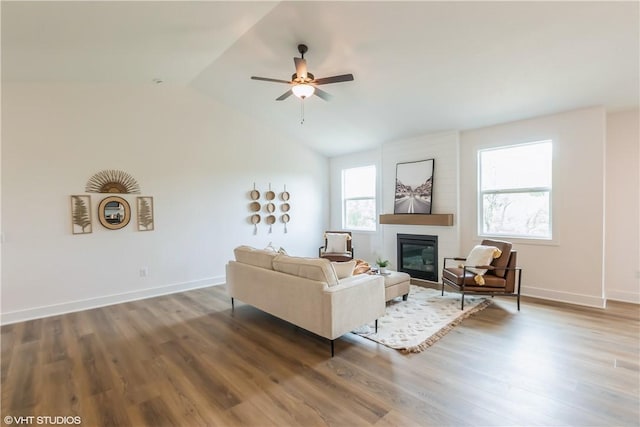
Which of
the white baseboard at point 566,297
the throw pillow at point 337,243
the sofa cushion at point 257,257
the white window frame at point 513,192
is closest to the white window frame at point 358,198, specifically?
the throw pillow at point 337,243

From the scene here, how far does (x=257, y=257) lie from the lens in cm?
370

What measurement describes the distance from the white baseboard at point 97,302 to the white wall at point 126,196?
13 mm

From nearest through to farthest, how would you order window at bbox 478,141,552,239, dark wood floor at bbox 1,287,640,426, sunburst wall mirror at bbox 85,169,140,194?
1. dark wood floor at bbox 1,287,640,426
2. sunburst wall mirror at bbox 85,169,140,194
3. window at bbox 478,141,552,239

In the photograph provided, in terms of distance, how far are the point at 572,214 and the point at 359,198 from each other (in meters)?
3.81

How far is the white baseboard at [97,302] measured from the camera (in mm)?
3787

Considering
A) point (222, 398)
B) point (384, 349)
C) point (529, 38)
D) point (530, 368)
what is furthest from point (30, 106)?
point (530, 368)

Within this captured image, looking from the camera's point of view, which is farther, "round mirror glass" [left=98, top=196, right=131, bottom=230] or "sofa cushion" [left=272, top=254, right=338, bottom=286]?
"round mirror glass" [left=98, top=196, right=131, bottom=230]

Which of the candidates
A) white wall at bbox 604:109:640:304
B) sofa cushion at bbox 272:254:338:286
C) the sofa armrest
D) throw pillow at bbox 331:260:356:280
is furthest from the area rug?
white wall at bbox 604:109:640:304

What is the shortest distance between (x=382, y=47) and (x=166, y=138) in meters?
3.65

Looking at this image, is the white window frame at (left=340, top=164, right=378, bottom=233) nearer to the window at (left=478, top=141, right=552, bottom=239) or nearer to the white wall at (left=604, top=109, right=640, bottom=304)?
the window at (left=478, top=141, right=552, bottom=239)

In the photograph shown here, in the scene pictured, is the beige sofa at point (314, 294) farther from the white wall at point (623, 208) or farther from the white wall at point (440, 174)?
the white wall at point (623, 208)

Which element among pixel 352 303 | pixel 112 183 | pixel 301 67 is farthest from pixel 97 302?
pixel 301 67

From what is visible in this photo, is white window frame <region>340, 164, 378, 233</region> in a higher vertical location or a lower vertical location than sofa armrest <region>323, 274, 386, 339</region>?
higher

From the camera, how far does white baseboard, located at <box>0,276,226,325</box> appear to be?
379 cm
